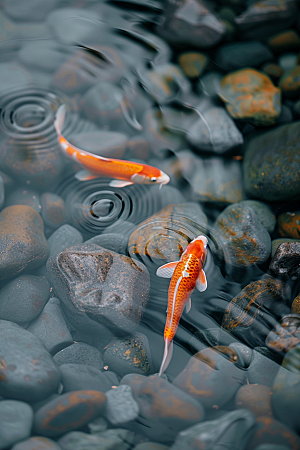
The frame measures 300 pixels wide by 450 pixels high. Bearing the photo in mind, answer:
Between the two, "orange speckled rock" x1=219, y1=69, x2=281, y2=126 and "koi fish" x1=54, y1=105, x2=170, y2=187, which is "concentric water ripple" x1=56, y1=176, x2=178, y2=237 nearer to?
"koi fish" x1=54, y1=105, x2=170, y2=187

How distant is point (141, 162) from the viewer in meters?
4.50

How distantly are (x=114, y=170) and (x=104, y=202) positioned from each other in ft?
1.43

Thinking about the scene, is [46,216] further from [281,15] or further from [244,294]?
[281,15]

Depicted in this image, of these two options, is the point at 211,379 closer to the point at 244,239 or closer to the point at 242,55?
the point at 244,239

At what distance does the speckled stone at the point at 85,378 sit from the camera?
2943mm

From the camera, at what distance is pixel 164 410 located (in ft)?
8.93

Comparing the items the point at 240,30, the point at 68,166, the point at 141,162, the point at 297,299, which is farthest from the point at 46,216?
the point at 240,30

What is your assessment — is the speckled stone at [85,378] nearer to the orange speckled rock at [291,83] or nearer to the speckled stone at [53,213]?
the speckled stone at [53,213]

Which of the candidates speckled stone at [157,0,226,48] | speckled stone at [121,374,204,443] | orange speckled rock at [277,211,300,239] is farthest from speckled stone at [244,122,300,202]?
speckled stone at [121,374,204,443]

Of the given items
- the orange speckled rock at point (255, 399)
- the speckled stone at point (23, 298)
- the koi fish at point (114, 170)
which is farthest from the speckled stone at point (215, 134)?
the orange speckled rock at point (255, 399)

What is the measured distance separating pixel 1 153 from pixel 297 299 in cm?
406

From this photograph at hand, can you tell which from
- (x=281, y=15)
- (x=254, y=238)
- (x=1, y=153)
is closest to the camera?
(x=254, y=238)

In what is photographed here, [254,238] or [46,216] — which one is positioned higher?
[254,238]

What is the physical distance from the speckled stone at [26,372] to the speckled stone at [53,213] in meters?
1.53
